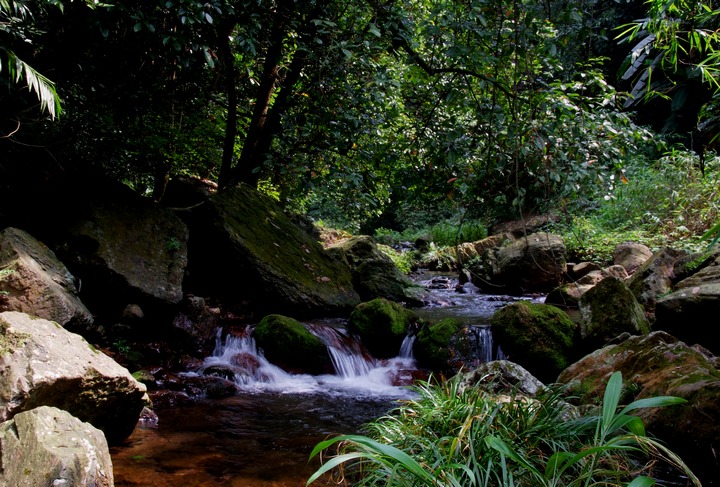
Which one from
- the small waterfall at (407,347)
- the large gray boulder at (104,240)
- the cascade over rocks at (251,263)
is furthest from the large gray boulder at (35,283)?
the small waterfall at (407,347)

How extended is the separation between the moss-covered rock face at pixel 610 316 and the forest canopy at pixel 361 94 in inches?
61.0

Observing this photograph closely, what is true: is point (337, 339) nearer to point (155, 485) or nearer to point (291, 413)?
point (291, 413)

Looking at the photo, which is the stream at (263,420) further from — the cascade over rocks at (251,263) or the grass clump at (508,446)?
the grass clump at (508,446)

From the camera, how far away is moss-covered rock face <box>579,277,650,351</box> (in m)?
5.38

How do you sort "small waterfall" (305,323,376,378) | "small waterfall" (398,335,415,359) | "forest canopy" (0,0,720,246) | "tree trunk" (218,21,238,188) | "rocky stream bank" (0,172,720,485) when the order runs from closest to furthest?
1. "rocky stream bank" (0,172,720,485)
2. "forest canopy" (0,0,720,246)
3. "tree trunk" (218,21,238,188)
4. "small waterfall" (305,323,376,378)
5. "small waterfall" (398,335,415,359)

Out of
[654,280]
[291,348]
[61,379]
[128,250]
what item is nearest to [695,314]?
[654,280]

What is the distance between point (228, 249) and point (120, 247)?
1588 mm

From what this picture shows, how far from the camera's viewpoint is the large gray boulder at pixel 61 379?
267 cm

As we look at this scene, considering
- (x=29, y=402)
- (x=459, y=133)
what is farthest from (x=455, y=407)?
(x=29, y=402)

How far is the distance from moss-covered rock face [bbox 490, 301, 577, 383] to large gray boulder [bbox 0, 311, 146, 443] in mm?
4435

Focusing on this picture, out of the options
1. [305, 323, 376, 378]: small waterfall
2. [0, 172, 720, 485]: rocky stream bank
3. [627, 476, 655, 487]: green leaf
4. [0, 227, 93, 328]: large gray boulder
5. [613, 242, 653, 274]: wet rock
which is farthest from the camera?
[613, 242, 653, 274]: wet rock

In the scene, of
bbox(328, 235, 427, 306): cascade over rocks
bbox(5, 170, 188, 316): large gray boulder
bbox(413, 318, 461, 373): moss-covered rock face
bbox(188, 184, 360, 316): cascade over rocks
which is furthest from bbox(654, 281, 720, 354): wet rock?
bbox(5, 170, 188, 316): large gray boulder

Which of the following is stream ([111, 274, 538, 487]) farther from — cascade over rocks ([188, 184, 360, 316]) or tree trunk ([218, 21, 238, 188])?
tree trunk ([218, 21, 238, 188])

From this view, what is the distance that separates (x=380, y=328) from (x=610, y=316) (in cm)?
305
